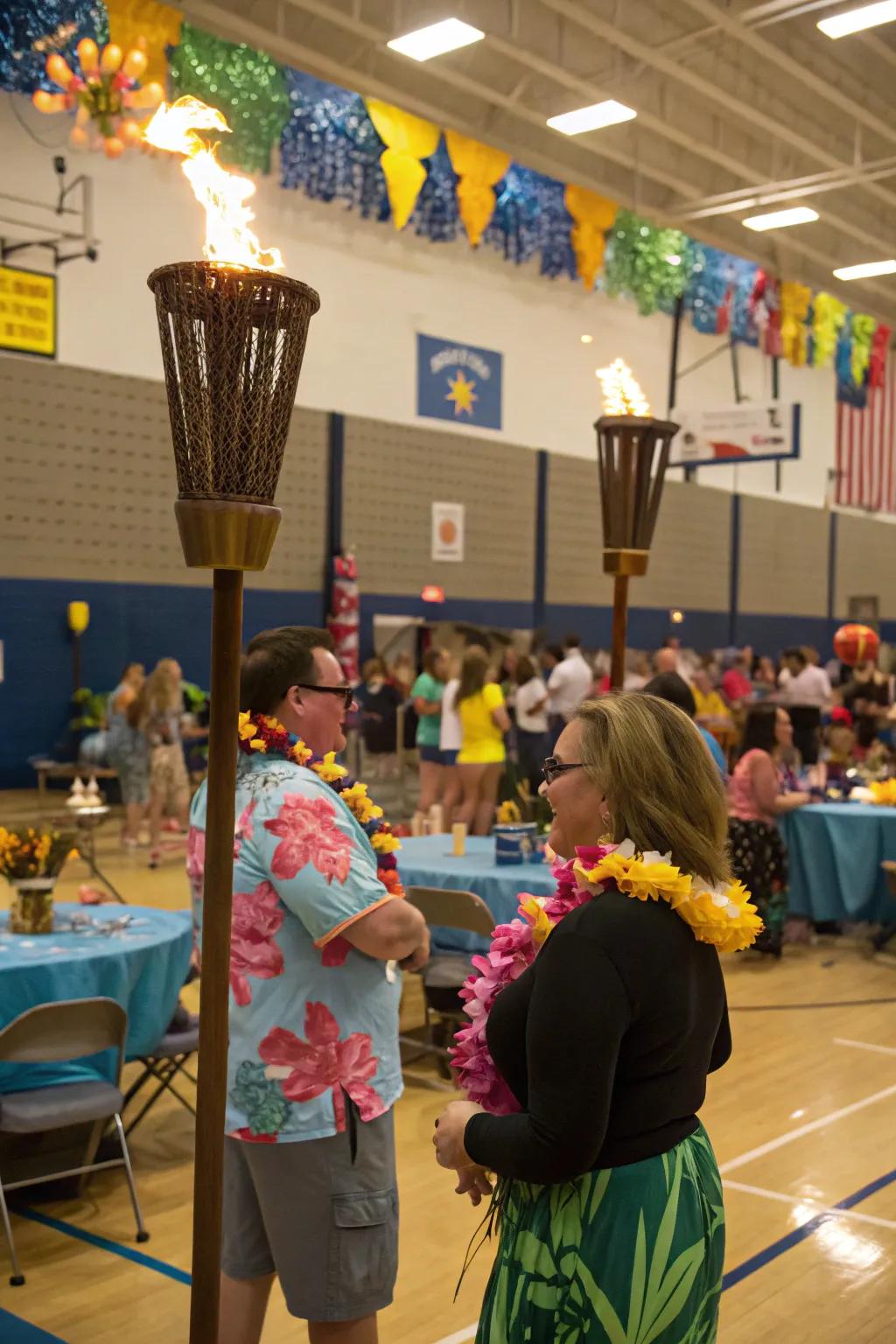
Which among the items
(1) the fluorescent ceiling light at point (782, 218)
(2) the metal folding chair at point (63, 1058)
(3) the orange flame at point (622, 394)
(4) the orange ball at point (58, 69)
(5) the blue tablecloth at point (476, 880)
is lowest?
(2) the metal folding chair at point (63, 1058)

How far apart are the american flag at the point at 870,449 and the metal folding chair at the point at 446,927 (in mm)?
19642

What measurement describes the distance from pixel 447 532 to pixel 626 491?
42.0 ft

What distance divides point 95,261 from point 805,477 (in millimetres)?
14397

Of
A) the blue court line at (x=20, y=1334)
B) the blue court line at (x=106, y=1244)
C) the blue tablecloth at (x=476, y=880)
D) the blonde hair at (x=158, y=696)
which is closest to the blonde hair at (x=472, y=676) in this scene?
the blonde hair at (x=158, y=696)

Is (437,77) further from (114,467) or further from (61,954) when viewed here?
(61,954)

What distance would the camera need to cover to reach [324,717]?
2549 mm

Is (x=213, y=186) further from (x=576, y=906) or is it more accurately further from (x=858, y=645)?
(x=858, y=645)

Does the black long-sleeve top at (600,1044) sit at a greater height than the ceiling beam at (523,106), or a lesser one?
lesser

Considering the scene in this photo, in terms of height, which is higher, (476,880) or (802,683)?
(802,683)

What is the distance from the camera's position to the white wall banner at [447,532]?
1622 centimetres

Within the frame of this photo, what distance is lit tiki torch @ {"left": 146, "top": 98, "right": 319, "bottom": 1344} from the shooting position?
1.58 metres

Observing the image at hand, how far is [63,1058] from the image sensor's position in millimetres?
3881

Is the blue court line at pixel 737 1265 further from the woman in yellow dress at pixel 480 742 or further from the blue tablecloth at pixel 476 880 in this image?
the woman in yellow dress at pixel 480 742

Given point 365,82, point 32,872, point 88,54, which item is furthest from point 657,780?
point 365,82
